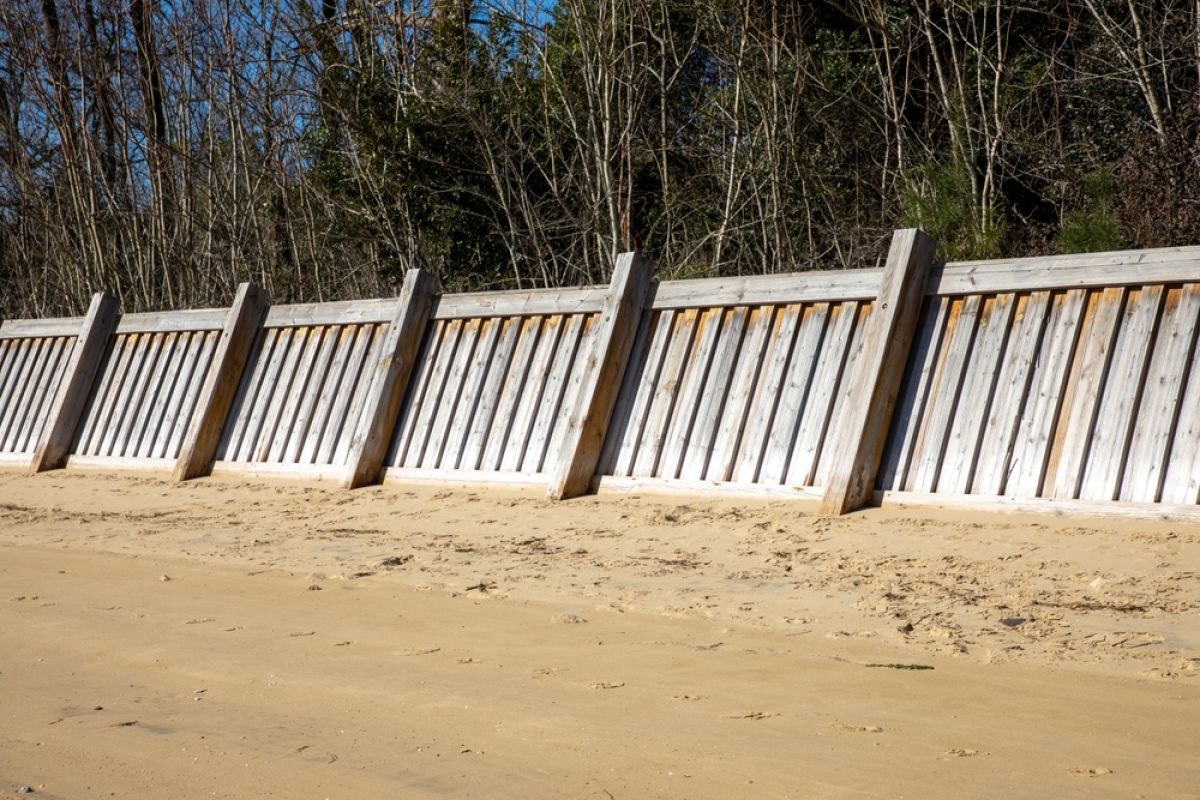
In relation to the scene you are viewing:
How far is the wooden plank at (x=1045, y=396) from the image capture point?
609 cm

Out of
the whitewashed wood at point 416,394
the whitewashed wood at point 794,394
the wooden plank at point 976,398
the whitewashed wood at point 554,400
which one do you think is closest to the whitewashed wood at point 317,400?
the whitewashed wood at point 416,394

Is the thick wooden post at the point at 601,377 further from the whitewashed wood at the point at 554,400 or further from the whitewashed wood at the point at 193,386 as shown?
the whitewashed wood at the point at 193,386

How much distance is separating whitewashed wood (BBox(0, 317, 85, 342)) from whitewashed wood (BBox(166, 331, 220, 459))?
186cm

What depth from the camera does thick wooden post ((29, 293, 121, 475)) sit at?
1091cm

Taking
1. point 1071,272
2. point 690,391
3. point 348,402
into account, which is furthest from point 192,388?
point 1071,272

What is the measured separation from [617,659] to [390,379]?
17.6ft

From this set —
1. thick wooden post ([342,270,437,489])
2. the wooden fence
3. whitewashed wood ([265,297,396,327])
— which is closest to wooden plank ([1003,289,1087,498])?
the wooden fence

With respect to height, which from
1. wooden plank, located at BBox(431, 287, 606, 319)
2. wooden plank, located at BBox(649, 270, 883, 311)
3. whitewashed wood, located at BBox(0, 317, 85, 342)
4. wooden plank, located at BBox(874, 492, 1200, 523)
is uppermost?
wooden plank, located at BBox(649, 270, 883, 311)

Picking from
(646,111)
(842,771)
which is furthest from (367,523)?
(646,111)

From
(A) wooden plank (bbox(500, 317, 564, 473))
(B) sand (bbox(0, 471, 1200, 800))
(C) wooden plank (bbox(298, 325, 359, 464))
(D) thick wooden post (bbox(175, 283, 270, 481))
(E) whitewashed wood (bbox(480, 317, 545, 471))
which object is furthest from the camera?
(D) thick wooden post (bbox(175, 283, 270, 481))

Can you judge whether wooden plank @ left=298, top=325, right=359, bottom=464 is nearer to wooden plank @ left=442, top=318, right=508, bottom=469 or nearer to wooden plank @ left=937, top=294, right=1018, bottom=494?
wooden plank @ left=442, top=318, right=508, bottom=469

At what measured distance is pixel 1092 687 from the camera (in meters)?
3.35

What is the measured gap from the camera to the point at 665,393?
7.60 meters

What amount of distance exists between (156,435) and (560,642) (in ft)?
24.2
